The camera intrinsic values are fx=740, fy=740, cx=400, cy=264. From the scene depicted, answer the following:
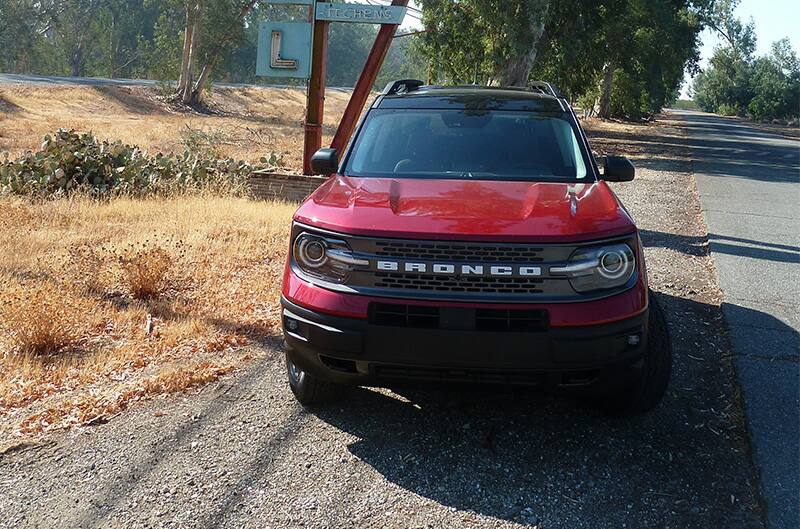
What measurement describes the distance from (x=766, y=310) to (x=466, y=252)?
4.01 m

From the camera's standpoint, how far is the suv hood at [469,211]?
11.0 ft

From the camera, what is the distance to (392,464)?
139 inches

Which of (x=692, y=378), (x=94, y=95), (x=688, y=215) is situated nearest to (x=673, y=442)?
(x=692, y=378)

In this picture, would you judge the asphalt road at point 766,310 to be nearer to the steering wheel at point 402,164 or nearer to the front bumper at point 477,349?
the front bumper at point 477,349

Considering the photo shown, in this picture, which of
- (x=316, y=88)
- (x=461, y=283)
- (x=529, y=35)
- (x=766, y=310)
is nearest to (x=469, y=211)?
(x=461, y=283)

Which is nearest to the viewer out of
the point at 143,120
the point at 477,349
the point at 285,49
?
the point at 477,349

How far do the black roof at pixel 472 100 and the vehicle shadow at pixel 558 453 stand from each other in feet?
6.50

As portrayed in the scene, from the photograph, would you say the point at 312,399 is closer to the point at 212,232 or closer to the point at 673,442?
the point at 673,442

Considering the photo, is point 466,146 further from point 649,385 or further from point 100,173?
point 100,173

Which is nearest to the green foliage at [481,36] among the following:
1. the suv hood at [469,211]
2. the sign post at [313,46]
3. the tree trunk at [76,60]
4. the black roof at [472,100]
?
the sign post at [313,46]

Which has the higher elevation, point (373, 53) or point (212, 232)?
point (373, 53)

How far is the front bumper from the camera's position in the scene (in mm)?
3240

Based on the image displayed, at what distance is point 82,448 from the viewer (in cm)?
366

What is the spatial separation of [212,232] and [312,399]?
498 cm
